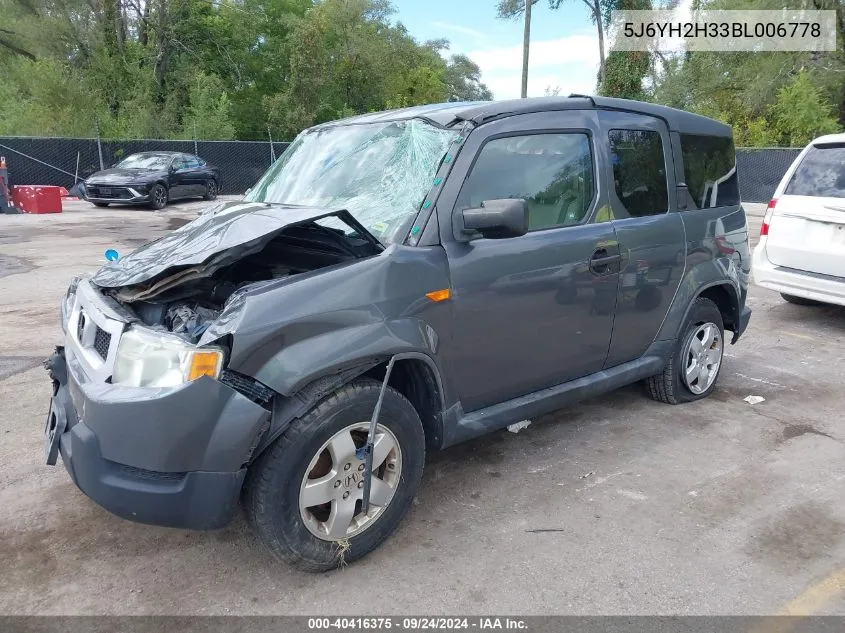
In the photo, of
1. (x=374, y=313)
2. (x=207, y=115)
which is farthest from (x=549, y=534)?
(x=207, y=115)

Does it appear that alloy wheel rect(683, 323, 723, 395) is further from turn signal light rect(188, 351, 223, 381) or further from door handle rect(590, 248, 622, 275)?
turn signal light rect(188, 351, 223, 381)

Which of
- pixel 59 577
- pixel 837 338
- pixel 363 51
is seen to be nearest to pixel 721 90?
pixel 363 51

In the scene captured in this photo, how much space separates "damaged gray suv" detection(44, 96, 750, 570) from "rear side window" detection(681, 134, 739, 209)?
0.04 meters

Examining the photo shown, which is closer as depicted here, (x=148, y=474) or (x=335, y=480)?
(x=148, y=474)

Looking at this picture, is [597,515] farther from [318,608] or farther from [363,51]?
[363,51]

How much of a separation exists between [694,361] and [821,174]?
3.26 metres

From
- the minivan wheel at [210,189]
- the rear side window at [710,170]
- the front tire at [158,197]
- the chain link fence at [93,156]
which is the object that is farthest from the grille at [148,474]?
the minivan wheel at [210,189]

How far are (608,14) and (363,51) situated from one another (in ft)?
46.1

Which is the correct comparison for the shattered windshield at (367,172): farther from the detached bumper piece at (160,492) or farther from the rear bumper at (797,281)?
the rear bumper at (797,281)

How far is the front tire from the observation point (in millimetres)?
17875

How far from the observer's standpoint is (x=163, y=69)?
1257 inches

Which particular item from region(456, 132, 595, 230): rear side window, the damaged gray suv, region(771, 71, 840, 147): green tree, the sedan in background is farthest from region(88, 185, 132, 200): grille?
region(771, 71, 840, 147): green tree

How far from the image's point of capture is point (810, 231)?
257 inches

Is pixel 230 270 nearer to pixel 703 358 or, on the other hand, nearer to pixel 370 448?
pixel 370 448
